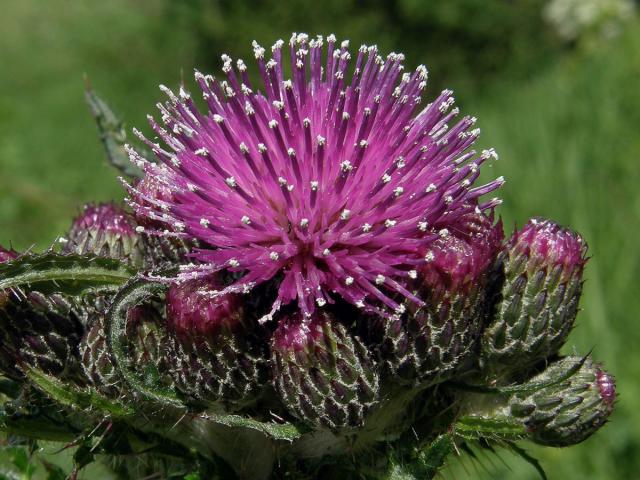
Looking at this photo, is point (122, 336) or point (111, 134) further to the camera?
point (111, 134)

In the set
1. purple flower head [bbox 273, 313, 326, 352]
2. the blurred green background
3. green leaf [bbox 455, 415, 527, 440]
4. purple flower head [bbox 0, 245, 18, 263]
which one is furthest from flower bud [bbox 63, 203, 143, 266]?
green leaf [bbox 455, 415, 527, 440]

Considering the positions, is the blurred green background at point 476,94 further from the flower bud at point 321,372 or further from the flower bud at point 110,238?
the flower bud at point 321,372

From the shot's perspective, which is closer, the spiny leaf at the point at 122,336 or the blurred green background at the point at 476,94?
the spiny leaf at the point at 122,336

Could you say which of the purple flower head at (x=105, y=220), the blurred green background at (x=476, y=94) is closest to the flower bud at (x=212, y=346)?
the purple flower head at (x=105, y=220)

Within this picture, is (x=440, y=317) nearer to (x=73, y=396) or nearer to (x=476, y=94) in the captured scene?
(x=73, y=396)

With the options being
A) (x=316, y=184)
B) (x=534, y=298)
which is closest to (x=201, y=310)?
(x=316, y=184)

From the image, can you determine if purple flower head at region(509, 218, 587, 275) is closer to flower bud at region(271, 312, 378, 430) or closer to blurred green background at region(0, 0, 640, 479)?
flower bud at region(271, 312, 378, 430)

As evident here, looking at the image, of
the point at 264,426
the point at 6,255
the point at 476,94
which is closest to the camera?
the point at 264,426
